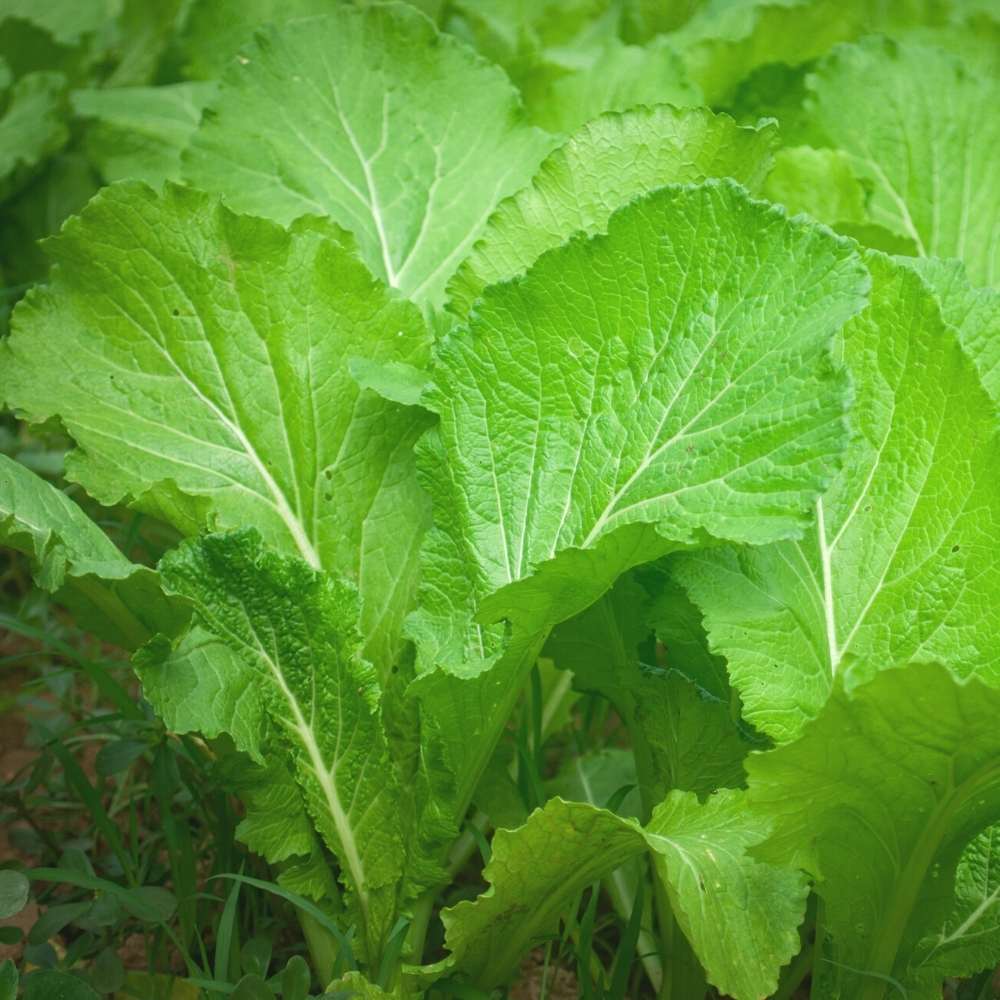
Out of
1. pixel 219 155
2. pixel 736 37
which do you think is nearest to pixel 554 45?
pixel 736 37

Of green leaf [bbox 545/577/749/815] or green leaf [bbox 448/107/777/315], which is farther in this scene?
green leaf [bbox 448/107/777/315]

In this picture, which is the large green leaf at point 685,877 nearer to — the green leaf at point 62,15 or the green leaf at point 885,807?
the green leaf at point 885,807

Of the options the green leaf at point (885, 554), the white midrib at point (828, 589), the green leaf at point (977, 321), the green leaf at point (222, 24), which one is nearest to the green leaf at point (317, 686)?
the green leaf at point (885, 554)

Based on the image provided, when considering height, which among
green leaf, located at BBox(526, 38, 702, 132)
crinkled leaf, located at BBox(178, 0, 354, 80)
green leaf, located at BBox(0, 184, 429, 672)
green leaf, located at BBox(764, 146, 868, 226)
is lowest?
green leaf, located at BBox(0, 184, 429, 672)

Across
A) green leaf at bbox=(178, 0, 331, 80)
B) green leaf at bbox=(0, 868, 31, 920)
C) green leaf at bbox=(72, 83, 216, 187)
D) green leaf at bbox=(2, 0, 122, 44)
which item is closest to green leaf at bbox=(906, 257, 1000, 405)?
green leaf at bbox=(0, 868, 31, 920)

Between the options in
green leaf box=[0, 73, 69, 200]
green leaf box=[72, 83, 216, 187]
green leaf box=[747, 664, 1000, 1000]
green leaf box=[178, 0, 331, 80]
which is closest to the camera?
green leaf box=[747, 664, 1000, 1000]

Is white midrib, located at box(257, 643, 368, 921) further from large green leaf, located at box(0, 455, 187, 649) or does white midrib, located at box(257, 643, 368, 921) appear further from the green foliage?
large green leaf, located at box(0, 455, 187, 649)

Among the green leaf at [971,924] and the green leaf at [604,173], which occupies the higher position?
the green leaf at [604,173]

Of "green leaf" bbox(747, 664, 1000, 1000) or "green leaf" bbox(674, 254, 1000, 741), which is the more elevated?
"green leaf" bbox(674, 254, 1000, 741)

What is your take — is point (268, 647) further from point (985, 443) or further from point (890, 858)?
point (985, 443)
